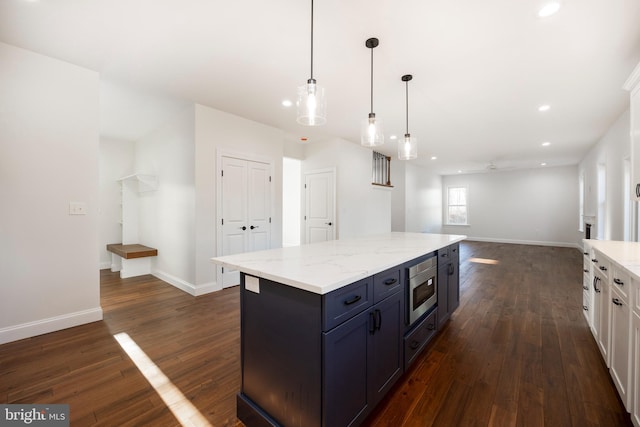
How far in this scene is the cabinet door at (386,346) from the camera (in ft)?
4.88

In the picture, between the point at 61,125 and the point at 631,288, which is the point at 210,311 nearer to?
the point at 61,125

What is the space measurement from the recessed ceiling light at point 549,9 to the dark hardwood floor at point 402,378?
266cm

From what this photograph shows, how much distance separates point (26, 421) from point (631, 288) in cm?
345

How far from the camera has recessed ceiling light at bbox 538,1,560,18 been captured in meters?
1.82

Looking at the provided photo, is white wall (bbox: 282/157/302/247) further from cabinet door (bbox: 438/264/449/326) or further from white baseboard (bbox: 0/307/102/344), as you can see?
cabinet door (bbox: 438/264/449/326)

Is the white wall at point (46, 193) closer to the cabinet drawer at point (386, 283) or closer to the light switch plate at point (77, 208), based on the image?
the light switch plate at point (77, 208)

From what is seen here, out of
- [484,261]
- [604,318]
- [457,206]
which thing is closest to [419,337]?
[604,318]

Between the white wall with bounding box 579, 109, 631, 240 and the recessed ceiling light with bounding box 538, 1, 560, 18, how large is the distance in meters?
2.84

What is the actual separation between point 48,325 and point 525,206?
11883mm

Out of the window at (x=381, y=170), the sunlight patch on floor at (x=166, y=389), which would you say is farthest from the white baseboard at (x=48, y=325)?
the window at (x=381, y=170)

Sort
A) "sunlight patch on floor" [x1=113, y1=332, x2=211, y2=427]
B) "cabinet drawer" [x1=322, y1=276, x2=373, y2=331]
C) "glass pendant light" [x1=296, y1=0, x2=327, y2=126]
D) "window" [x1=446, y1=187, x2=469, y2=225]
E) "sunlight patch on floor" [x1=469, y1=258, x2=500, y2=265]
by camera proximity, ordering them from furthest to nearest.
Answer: "window" [x1=446, y1=187, x2=469, y2=225] → "sunlight patch on floor" [x1=469, y1=258, x2=500, y2=265] → "glass pendant light" [x1=296, y1=0, x2=327, y2=126] → "sunlight patch on floor" [x1=113, y1=332, x2=211, y2=427] → "cabinet drawer" [x1=322, y1=276, x2=373, y2=331]

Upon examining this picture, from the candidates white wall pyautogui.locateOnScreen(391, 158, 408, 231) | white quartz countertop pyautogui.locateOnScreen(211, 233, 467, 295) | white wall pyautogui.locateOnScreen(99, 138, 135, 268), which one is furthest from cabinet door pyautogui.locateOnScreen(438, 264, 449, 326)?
white wall pyautogui.locateOnScreen(99, 138, 135, 268)

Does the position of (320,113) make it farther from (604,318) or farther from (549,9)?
(604,318)

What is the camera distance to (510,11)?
191 centimetres
